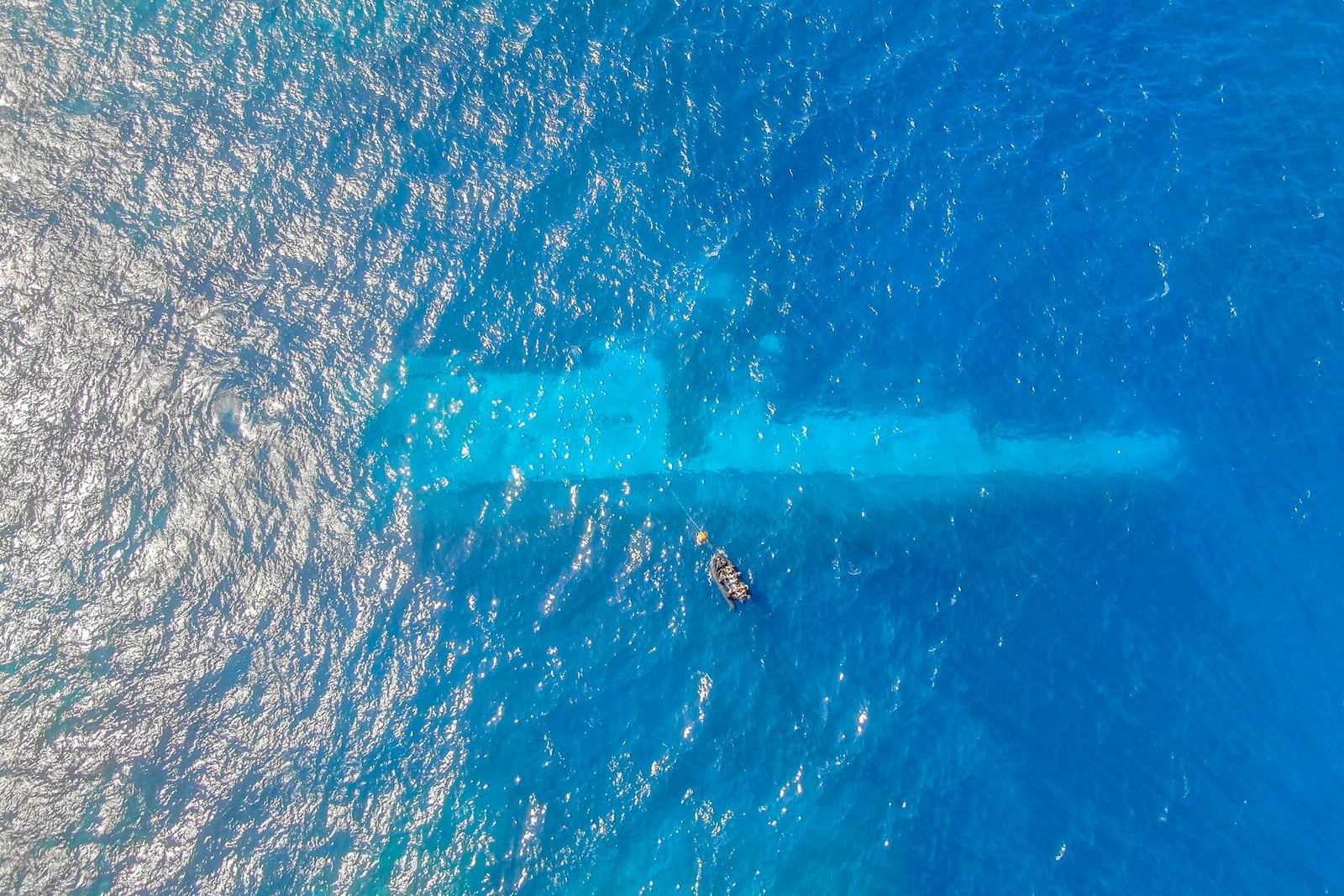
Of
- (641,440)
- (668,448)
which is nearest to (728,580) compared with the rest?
(668,448)

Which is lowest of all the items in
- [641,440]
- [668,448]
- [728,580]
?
[728,580]

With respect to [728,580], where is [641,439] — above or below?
above

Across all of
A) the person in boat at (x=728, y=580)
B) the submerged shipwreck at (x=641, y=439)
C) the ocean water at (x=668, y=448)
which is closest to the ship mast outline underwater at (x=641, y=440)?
the submerged shipwreck at (x=641, y=439)

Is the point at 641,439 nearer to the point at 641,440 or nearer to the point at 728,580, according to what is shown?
the point at 641,440

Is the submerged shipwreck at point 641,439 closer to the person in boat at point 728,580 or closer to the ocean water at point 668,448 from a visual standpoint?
the ocean water at point 668,448

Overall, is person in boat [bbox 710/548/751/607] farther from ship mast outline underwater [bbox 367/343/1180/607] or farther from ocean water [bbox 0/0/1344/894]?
ship mast outline underwater [bbox 367/343/1180/607]

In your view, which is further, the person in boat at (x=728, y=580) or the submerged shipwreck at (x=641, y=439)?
the submerged shipwreck at (x=641, y=439)

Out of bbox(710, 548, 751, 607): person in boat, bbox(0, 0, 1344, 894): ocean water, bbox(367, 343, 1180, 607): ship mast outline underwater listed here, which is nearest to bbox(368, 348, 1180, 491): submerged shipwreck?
bbox(367, 343, 1180, 607): ship mast outline underwater

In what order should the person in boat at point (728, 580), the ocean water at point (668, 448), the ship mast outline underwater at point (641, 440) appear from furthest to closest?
1. the ship mast outline underwater at point (641, 440)
2. the person in boat at point (728, 580)
3. the ocean water at point (668, 448)
